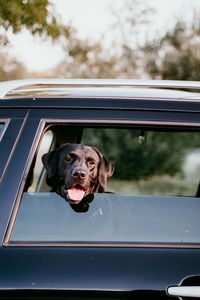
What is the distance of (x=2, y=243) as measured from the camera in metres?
1.61

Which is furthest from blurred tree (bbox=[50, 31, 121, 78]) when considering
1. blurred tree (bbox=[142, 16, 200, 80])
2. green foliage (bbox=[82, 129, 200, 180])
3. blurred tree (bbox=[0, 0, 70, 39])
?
blurred tree (bbox=[0, 0, 70, 39])

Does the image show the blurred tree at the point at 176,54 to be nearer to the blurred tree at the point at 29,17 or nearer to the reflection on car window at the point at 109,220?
the blurred tree at the point at 29,17

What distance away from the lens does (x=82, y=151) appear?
2523mm

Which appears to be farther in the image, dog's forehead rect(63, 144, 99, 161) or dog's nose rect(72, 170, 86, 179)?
dog's forehead rect(63, 144, 99, 161)

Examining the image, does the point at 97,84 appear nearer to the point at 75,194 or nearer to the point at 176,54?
the point at 75,194

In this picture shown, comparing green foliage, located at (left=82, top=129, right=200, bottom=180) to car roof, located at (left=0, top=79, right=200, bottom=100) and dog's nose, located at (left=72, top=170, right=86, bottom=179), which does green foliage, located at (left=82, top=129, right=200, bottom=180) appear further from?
car roof, located at (left=0, top=79, right=200, bottom=100)

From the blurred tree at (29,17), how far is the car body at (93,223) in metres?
3.47

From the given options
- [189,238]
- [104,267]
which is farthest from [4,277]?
[189,238]

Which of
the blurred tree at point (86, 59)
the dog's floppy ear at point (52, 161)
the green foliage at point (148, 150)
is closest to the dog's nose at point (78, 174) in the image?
the dog's floppy ear at point (52, 161)

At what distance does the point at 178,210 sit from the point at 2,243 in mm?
885

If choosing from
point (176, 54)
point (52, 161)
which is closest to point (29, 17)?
point (52, 161)

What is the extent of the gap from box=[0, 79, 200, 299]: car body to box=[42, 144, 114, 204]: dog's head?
0.48 m

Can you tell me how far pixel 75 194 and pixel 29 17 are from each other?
3.97 metres

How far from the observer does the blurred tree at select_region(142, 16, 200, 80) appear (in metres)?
14.1
